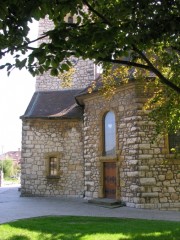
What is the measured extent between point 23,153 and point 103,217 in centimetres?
859

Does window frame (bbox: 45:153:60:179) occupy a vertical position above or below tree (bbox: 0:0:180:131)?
below

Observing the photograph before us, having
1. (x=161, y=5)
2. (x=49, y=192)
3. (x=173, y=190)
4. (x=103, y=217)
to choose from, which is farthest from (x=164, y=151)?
(x=161, y=5)

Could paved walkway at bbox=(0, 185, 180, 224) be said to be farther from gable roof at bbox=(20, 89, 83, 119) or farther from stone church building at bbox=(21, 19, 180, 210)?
gable roof at bbox=(20, 89, 83, 119)

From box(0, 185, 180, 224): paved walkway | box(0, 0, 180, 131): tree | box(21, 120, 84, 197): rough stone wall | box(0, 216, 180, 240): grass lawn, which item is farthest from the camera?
box(21, 120, 84, 197): rough stone wall

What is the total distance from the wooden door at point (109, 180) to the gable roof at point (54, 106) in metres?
4.19

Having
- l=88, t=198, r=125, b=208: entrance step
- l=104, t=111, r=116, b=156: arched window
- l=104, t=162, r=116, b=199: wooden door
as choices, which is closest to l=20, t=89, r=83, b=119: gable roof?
l=104, t=111, r=116, b=156: arched window

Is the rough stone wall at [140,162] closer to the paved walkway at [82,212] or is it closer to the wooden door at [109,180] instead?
the wooden door at [109,180]

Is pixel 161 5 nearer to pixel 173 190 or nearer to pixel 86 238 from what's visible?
pixel 86 238

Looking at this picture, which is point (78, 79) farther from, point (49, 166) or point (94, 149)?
point (94, 149)

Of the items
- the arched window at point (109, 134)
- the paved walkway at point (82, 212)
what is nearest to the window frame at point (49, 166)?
the arched window at point (109, 134)

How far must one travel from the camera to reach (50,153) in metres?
18.4

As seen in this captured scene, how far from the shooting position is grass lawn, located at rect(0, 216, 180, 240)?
25.2 feet

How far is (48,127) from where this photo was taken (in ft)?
61.0

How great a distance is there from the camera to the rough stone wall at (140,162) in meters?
13.1
